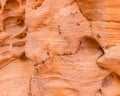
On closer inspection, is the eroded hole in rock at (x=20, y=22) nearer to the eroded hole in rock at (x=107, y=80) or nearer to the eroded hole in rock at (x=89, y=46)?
the eroded hole in rock at (x=89, y=46)

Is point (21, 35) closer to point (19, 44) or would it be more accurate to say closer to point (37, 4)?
point (19, 44)

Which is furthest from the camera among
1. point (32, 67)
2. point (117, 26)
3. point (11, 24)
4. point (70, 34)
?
point (11, 24)

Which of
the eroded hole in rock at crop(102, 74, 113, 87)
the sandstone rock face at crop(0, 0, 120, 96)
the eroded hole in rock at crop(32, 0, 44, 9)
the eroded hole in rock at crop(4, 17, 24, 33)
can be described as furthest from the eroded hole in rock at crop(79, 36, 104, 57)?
the eroded hole in rock at crop(4, 17, 24, 33)

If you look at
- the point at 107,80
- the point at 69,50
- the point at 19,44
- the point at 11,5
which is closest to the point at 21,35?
the point at 19,44

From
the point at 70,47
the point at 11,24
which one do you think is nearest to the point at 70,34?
the point at 70,47

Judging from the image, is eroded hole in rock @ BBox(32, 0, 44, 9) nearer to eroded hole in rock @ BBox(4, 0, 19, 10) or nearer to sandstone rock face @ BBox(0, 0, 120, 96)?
sandstone rock face @ BBox(0, 0, 120, 96)

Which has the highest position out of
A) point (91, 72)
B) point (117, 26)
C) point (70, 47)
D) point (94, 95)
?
point (117, 26)

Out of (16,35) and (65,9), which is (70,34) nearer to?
(65,9)

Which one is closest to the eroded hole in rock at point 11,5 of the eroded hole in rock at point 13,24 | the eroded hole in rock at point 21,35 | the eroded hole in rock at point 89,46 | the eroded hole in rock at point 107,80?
the eroded hole in rock at point 13,24

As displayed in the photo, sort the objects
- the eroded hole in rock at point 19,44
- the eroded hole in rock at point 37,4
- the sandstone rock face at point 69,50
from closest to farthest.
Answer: the sandstone rock face at point 69,50 < the eroded hole in rock at point 37,4 < the eroded hole in rock at point 19,44
